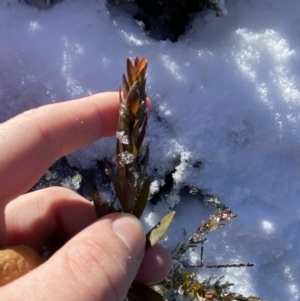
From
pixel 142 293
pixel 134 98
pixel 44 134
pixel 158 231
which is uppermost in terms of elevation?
pixel 134 98

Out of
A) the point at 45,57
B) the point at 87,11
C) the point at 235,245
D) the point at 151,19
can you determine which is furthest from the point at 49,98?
the point at 235,245

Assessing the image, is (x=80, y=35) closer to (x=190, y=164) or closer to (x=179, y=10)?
(x=179, y=10)

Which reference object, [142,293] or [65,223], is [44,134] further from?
[142,293]

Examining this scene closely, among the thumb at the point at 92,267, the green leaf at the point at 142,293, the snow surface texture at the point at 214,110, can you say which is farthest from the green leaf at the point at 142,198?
the snow surface texture at the point at 214,110

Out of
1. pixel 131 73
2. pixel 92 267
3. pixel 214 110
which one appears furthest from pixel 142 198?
pixel 214 110

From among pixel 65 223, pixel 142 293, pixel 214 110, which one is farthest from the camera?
pixel 214 110

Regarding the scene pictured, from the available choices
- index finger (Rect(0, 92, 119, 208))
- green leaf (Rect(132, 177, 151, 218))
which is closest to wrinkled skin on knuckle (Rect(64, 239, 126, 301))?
green leaf (Rect(132, 177, 151, 218))
